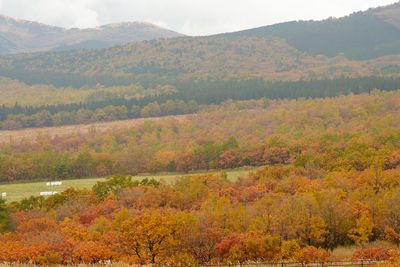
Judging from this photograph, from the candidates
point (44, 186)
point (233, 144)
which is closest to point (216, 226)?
point (44, 186)

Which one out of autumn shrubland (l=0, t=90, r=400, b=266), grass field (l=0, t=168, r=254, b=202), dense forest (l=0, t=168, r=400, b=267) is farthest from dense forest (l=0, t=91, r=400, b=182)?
dense forest (l=0, t=168, r=400, b=267)

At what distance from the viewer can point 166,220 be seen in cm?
5259

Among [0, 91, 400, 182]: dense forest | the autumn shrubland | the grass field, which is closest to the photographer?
the autumn shrubland

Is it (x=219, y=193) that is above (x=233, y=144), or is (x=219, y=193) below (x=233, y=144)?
above

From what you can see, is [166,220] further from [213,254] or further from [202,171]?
[202,171]

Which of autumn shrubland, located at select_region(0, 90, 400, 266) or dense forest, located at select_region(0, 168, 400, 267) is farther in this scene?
autumn shrubland, located at select_region(0, 90, 400, 266)

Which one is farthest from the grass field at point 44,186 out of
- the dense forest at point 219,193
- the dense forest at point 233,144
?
the dense forest at point 233,144

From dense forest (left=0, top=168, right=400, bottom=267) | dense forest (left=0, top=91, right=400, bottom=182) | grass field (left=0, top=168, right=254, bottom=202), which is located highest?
dense forest (left=0, top=168, right=400, bottom=267)

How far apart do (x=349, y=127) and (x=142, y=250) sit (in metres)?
122

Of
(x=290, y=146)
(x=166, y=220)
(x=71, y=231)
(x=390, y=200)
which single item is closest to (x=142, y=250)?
(x=166, y=220)

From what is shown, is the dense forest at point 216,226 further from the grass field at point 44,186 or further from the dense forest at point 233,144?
the dense forest at point 233,144

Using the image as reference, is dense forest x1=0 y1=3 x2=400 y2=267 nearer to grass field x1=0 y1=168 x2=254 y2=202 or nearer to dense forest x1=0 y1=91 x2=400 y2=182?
dense forest x1=0 y1=91 x2=400 y2=182

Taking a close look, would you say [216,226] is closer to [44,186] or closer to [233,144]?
[44,186]

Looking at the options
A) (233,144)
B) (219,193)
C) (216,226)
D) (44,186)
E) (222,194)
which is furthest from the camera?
(233,144)
